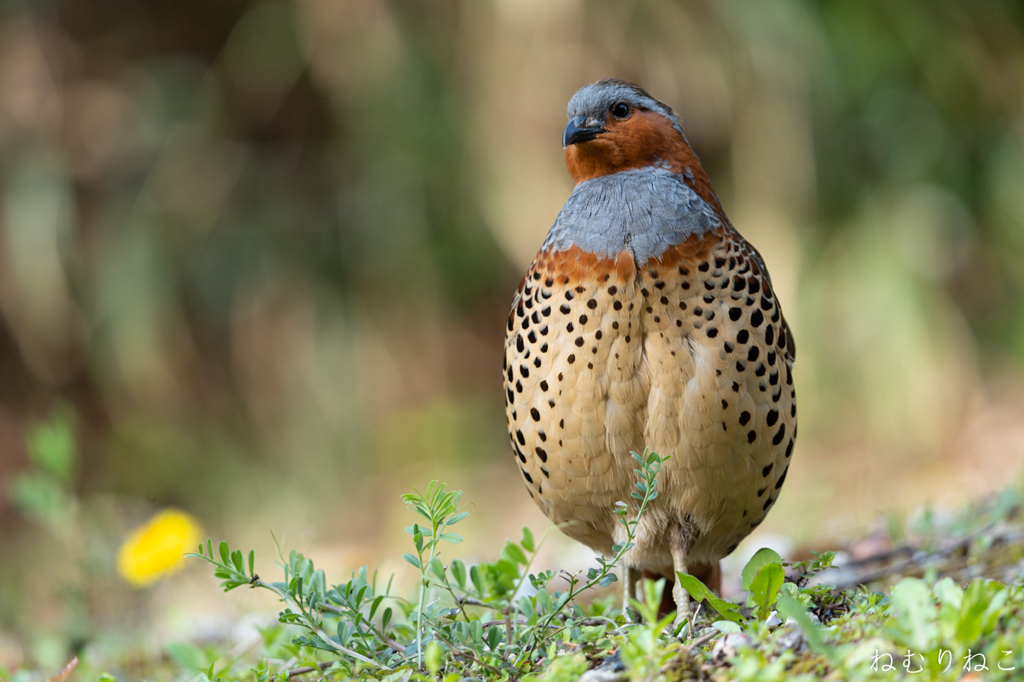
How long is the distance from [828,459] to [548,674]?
6.28 meters

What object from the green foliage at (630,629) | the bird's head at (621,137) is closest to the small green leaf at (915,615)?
the green foliage at (630,629)

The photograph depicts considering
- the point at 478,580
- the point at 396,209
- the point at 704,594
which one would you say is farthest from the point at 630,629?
the point at 396,209

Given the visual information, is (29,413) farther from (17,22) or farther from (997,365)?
(997,365)

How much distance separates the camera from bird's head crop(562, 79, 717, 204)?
329 cm

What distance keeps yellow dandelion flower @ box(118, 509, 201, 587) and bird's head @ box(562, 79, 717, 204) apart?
2.47m

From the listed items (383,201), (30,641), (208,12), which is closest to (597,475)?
(30,641)

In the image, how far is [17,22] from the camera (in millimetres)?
7770

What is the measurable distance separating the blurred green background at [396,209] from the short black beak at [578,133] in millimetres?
4164

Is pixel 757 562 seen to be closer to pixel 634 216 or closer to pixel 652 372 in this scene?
pixel 652 372

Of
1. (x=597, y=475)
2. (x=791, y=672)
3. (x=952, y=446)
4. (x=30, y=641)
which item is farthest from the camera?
(x=952, y=446)

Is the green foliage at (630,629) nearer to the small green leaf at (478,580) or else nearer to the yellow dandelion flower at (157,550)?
the small green leaf at (478,580)

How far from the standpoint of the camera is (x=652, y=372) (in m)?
2.80

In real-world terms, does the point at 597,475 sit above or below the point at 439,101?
below

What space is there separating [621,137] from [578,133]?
157 millimetres
